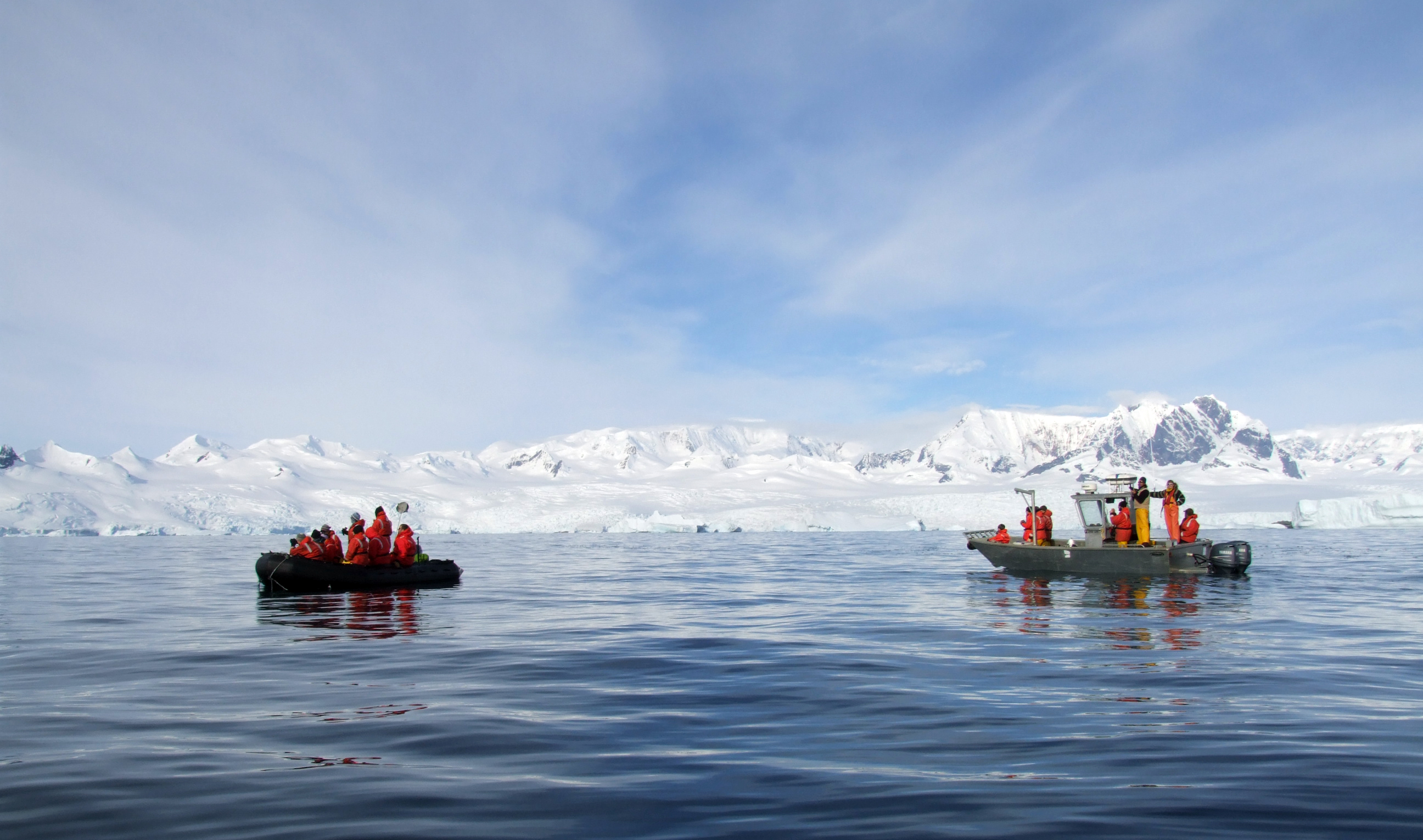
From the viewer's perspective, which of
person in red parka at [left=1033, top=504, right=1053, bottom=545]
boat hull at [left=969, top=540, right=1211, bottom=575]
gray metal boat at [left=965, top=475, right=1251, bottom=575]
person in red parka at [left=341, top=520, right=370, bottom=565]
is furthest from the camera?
person in red parka at [left=1033, top=504, right=1053, bottom=545]

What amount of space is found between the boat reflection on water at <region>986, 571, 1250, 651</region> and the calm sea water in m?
0.18

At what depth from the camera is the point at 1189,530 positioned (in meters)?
27.1

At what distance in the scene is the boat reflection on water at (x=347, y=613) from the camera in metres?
14.3

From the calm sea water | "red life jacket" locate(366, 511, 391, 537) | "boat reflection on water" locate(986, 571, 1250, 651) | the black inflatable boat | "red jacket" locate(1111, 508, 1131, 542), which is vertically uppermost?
"red life jacket" locate(366, 511, 391, 537)

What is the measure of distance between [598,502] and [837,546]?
232 feet

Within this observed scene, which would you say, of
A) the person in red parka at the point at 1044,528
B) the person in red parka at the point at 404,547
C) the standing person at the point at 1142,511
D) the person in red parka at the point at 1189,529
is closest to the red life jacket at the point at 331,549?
the person in red parka at the point at 404,547

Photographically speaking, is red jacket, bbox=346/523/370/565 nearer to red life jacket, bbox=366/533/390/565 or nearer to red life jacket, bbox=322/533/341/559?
red life jacket, bbox=366/533/390/565

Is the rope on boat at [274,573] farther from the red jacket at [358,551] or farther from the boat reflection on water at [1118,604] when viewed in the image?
the boat reflection on water at [1118,604]

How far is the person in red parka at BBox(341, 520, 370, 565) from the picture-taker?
2319 cm

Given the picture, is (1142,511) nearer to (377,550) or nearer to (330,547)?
(377,550)

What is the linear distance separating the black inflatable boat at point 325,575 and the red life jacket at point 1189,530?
23.7m

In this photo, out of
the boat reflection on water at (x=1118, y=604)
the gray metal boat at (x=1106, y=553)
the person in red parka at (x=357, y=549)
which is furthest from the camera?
the gray metal boat at (x=1106, y=553)

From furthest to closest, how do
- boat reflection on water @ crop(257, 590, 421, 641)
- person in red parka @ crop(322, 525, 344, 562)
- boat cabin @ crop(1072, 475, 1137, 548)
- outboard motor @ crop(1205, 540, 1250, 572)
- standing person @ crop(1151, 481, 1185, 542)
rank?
boat cabin @ crop(1072, 475, 1137, 548) → standing person @ crop(1151, 481, 1185, 542) → outboard motor @ crop(1205, 540, 1250, 572) → person in red parka @ crop(322, 525, 344, 562) → boat reflection on water @ crop(257, 590, 421, 641)

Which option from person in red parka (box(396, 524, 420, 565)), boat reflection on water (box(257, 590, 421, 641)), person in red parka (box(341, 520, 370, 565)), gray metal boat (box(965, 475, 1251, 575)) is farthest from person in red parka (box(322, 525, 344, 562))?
gray metal boat (box(965, 475, 1251, 575))
